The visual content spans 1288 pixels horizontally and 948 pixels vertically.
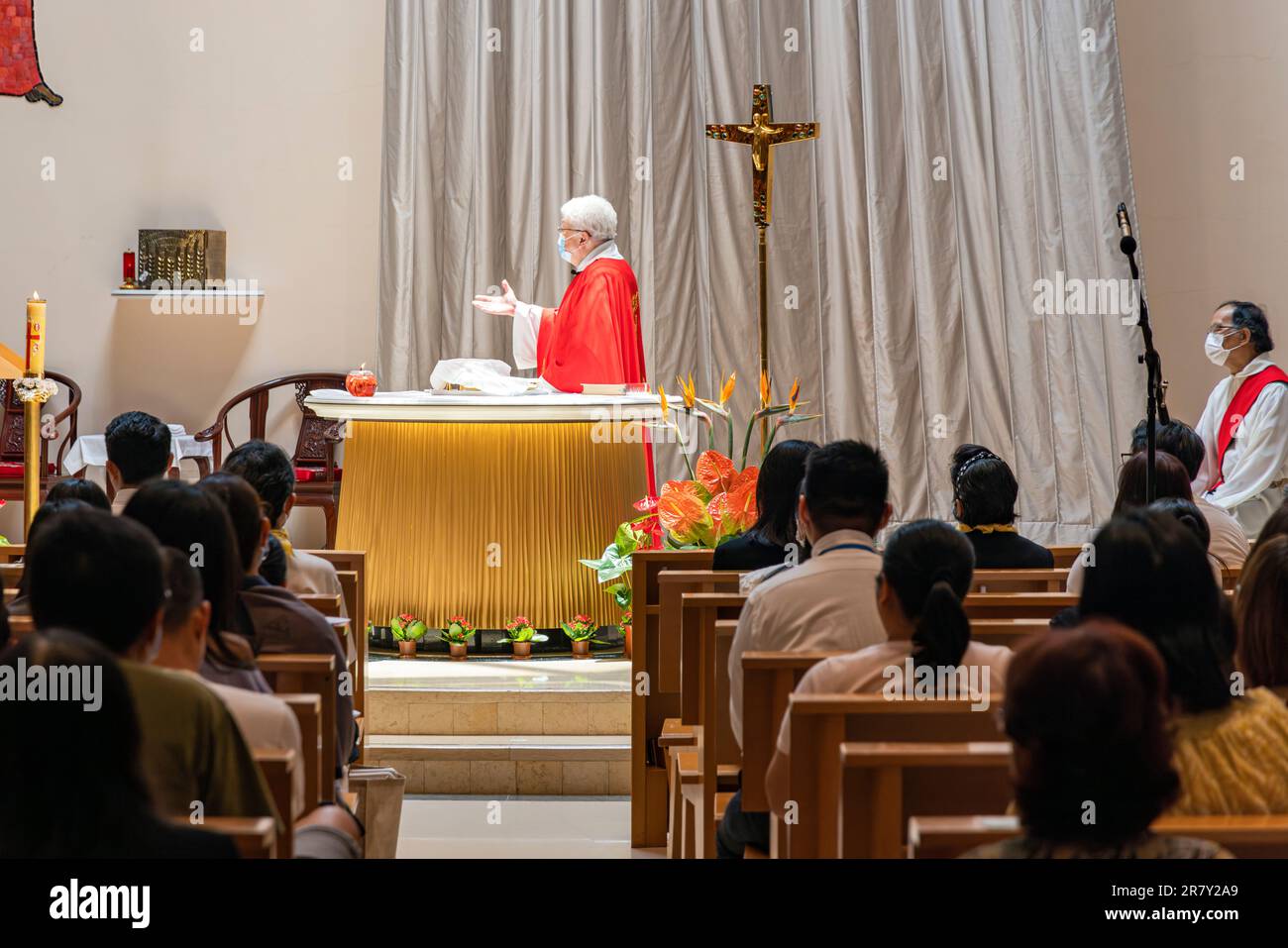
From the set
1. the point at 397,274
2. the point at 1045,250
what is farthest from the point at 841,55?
the point at 397,274

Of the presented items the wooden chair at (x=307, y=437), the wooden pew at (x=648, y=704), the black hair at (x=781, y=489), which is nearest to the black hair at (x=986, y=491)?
the black hair at (x=781, y=489)

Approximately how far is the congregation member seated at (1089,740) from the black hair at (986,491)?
7.84 feet

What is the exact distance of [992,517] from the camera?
3807 mm

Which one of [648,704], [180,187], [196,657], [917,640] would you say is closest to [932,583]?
[917,640]

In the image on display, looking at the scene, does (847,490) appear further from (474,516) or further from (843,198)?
(843,198)

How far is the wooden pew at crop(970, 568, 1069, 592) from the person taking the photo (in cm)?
360

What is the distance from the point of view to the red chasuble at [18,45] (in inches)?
321

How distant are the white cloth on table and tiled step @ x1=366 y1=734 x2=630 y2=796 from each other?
3.66 m

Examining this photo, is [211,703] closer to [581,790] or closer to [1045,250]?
[581,790]

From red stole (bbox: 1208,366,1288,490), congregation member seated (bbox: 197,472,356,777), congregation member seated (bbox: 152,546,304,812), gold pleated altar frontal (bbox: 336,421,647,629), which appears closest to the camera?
congregation member seated (bbox: 152,546,304,812)

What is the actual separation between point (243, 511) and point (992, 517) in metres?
2.01

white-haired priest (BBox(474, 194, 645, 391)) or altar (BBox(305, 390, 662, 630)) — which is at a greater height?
white-haired priest (BBox(474, 194, 645, 391))

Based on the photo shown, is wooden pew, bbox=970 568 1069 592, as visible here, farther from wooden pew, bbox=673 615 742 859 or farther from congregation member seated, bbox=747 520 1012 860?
congregation member seated, bbox=747 520 1012 860

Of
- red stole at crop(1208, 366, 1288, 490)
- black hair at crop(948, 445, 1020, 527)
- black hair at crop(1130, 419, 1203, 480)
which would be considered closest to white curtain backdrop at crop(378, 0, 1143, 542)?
red stole at crop(1208, 366, 1288, 490)
